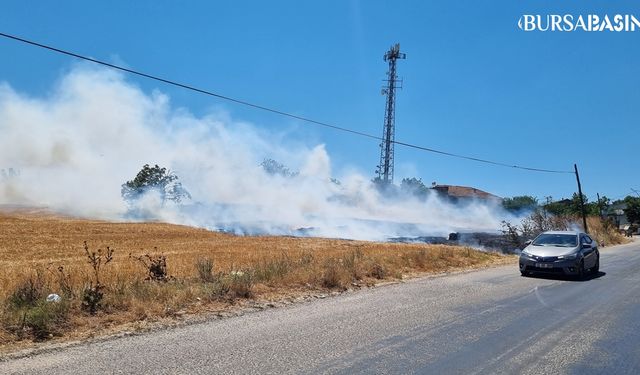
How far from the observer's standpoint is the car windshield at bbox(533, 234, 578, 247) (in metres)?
15.4

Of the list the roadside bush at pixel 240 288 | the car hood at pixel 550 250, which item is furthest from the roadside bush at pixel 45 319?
the car hood at pixel 550 250

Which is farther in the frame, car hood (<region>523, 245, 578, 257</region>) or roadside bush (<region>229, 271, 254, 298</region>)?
car hood (<region>523, 245, 578, 257</region>)

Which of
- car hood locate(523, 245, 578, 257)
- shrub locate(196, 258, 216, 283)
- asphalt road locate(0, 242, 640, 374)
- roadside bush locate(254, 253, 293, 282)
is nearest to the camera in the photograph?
asphalt road locate(0, 242, 640, 374)

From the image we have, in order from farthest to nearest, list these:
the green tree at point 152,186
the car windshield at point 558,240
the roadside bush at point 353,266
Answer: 1. the green tree at point 152,186
2. the car windshield at point 558,240
3. the roadside bush at point 353,266

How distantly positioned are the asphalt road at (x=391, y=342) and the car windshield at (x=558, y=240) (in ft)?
18.5

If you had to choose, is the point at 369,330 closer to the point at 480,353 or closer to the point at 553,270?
the point at 480,353

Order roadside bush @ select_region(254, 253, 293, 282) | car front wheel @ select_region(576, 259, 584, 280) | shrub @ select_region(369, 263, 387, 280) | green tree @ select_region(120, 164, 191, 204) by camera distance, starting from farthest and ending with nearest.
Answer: green tree @ select_region(120, 164, 191, 204) → car front wheel @ select_region(576, 259, 584, 280) → shrub @ select_region(369, 263, 387, 280) → roadside bush @ select_region(254, 253, 293, 282)

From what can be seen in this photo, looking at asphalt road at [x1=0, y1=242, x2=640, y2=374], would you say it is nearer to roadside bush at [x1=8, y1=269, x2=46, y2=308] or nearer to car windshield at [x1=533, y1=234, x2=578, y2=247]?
roadside bush at [x1=8, y1=269, x2=46, y2=308]

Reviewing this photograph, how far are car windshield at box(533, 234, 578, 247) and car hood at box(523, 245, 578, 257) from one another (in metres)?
0.47

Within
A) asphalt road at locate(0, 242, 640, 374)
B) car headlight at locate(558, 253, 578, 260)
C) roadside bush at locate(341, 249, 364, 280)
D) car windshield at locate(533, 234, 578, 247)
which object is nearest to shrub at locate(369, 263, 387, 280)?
roadside bush at locate(341, 249, 364, 280)

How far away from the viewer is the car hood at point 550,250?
14.3 meters

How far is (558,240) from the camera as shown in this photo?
15.8 metres

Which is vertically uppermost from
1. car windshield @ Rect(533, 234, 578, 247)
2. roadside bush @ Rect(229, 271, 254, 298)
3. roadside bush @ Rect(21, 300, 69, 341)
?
car windshield @ Rect(533, 234, 578, 247)

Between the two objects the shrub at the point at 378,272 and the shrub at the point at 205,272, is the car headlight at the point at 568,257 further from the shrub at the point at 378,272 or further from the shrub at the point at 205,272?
the shrub at the point at 205,272
